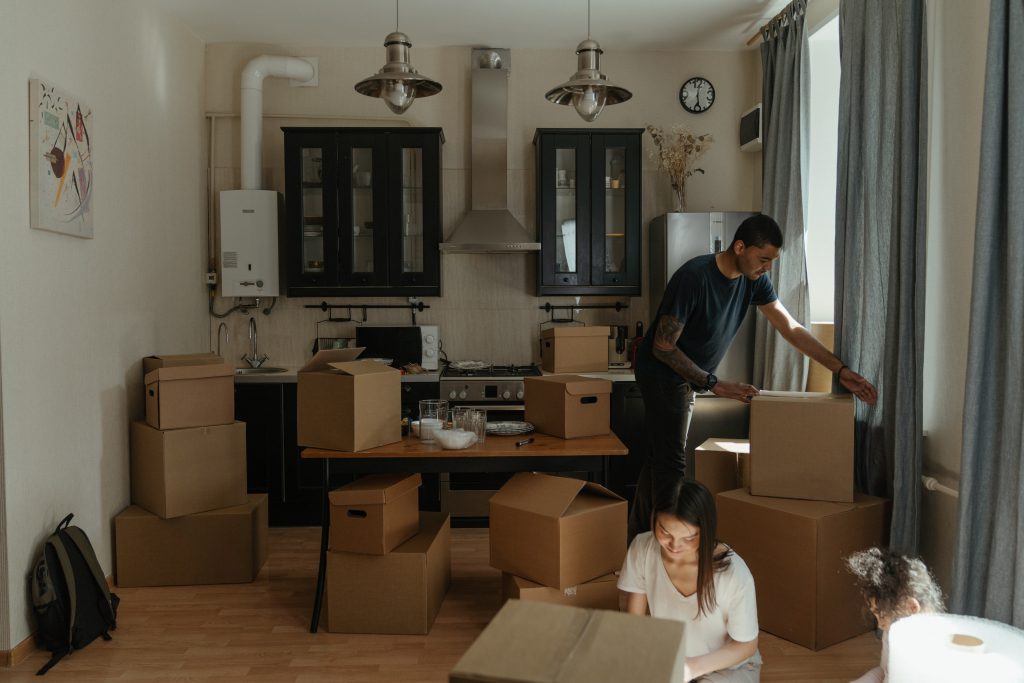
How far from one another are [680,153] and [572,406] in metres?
2.38

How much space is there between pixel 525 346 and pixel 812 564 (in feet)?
9.09

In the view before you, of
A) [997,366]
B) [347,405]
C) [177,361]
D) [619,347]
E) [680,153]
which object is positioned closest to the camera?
[997,366]

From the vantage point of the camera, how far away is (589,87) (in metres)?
3.23

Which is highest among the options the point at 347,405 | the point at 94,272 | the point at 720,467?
the point at 94,272

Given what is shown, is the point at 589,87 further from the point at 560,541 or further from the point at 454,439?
the point at 560,541

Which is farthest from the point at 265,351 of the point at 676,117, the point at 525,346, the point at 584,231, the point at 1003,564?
the point at 1003,564

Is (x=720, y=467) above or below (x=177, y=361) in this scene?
below

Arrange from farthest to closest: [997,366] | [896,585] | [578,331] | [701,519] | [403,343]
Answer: [403,343] → [578,331] → [997,366] → [896,585] → [701,519]

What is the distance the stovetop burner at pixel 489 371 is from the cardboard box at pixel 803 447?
1964mm

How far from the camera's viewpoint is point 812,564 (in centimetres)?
300

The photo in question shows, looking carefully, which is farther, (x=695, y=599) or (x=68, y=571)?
(x=68, y=571)

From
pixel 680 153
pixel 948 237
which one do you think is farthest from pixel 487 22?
pixel 948 237

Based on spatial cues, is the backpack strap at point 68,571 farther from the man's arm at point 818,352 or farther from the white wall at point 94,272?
the man's arm at point 818,352

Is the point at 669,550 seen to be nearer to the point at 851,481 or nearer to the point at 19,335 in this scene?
the point at 851,481
